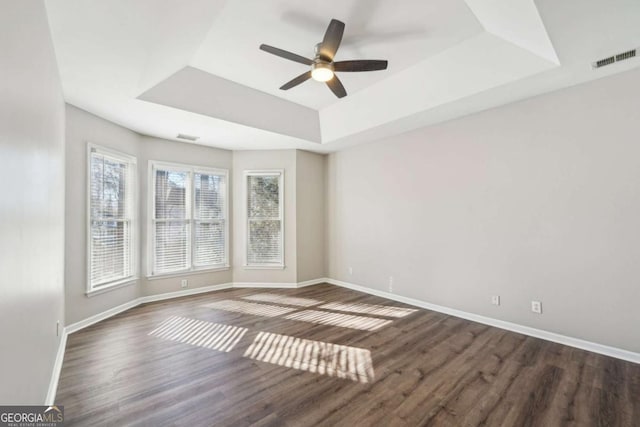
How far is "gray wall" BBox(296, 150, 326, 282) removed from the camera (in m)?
5.56

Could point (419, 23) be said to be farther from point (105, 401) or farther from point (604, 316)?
point (105, 401)

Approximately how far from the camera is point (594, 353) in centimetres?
278

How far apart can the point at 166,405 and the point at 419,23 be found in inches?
153

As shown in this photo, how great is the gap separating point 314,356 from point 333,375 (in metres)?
0.38

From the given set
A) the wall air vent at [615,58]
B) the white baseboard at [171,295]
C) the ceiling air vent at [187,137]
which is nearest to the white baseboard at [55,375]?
the white baseboard at [171,295]

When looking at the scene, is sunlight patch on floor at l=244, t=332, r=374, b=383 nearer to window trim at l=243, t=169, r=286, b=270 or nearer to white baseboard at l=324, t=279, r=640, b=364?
white baseboard at l=324, t=279, r=640, b=364

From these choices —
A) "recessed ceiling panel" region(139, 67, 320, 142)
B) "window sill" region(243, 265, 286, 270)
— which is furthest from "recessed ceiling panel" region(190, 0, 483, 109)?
"window sill" region(243, 265, 286, 270)

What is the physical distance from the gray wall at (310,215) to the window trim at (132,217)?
2736 millimetres

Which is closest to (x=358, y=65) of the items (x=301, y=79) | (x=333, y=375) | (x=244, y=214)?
(x=301, y=79)

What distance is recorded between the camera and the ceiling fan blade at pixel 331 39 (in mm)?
2178

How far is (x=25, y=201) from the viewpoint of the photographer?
1434 mm

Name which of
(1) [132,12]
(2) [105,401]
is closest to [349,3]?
(1) [132,12]

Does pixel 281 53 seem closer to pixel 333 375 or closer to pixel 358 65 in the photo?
pixel 358 65

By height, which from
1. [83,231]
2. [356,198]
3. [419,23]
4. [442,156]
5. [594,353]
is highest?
[419,23]
